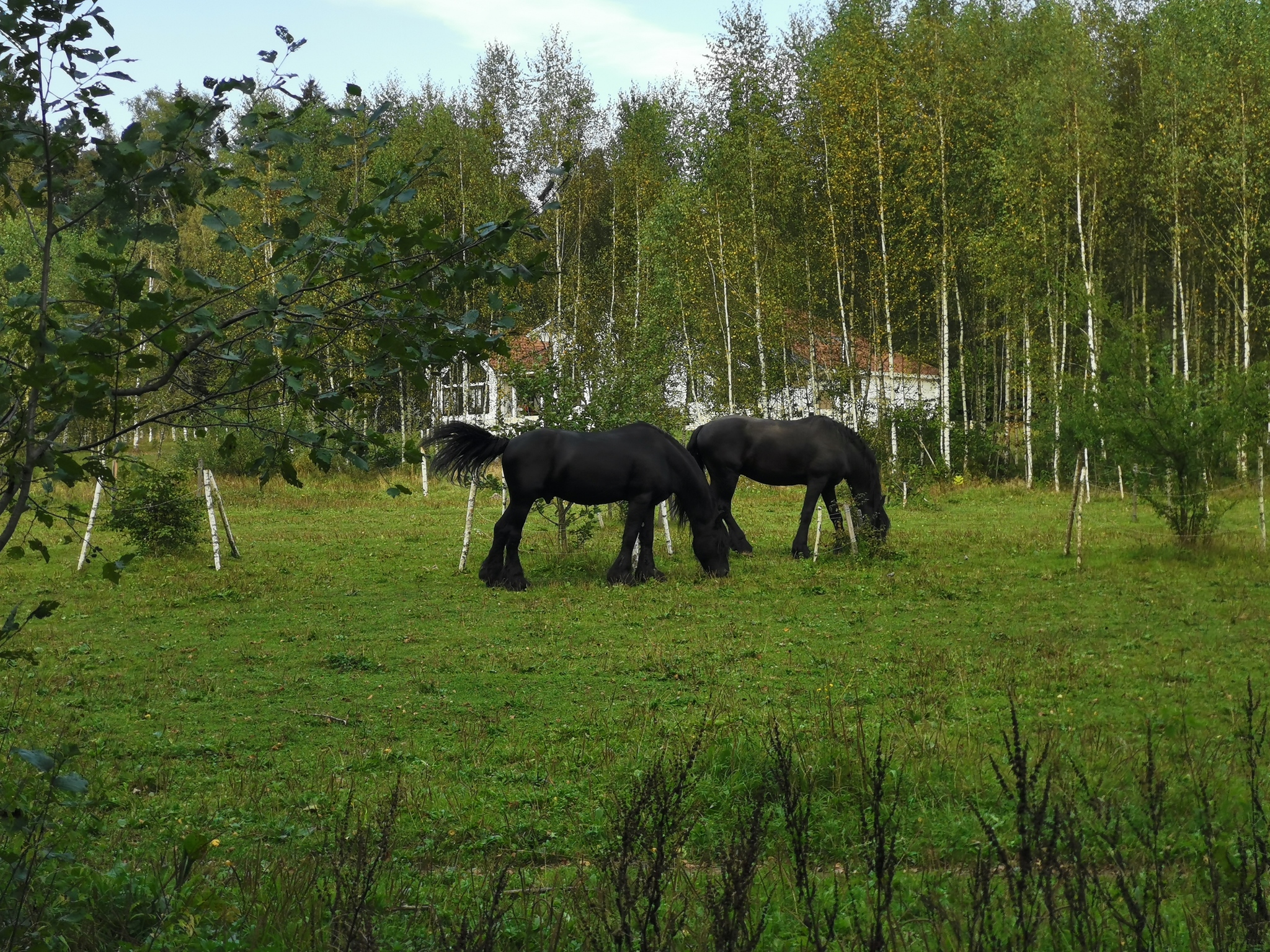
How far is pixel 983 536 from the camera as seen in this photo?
1980cm

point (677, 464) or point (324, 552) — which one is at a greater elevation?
point (677, 464)

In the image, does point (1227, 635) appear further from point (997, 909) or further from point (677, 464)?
point (997, 909)

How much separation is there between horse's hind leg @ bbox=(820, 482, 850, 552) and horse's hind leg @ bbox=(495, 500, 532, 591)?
15.8ft

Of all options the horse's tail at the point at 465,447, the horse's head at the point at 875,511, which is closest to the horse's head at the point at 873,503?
the horse's head at the point at 875,511

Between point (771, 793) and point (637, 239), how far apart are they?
108ft

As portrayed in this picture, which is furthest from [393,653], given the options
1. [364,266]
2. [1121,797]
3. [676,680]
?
[364,266]

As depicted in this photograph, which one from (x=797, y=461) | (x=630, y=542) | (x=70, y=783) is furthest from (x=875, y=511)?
(x=70, y=783)

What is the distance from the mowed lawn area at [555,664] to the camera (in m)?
6.91

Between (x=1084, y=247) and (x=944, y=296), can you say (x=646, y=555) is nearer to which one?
(x=944, y=296)

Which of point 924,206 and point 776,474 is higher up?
point 924,206

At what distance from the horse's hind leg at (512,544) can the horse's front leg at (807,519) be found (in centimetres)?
435

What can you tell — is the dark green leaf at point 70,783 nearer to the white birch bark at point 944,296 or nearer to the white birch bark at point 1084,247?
the white birch bark at point 1084,247

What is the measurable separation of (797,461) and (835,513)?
952 mm

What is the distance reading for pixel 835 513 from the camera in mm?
18109
